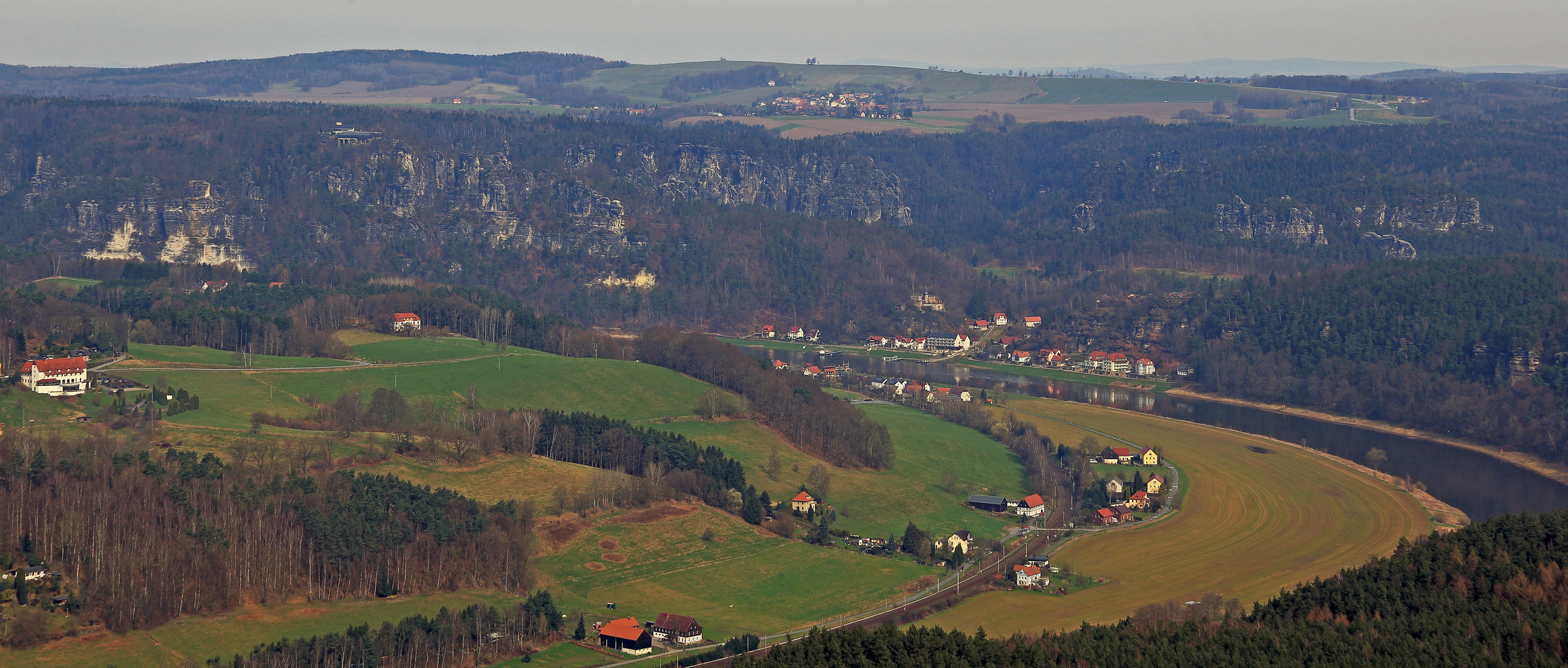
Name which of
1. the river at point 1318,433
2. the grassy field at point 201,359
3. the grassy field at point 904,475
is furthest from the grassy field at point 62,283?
the grassy field at point 904,475

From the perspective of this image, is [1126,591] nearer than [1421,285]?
Yes

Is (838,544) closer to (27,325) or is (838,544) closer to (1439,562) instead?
(1439,562)

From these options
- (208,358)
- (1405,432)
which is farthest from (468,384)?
(1405,432)

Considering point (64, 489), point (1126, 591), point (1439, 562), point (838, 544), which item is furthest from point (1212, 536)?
point (64, 489)

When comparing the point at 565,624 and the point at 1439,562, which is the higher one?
the point at 1439,562

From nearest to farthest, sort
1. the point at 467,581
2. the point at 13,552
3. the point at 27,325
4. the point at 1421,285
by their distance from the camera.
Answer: the point at 13,552 < the point at 467,581 < the point at 27,325 < the point at 1421,285

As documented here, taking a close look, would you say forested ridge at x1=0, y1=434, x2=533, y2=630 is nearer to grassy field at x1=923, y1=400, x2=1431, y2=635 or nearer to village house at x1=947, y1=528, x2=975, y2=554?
village house at x1=947, y1=528, x2=975, y2=554

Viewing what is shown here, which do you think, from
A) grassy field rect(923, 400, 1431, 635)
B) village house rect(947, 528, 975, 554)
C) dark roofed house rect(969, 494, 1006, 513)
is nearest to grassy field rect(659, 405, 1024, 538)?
dark roofed house rect(969, 494, 1006, 513)

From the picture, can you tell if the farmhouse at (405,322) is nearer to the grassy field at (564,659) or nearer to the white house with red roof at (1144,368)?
the white house with red roof at (1144,368)
